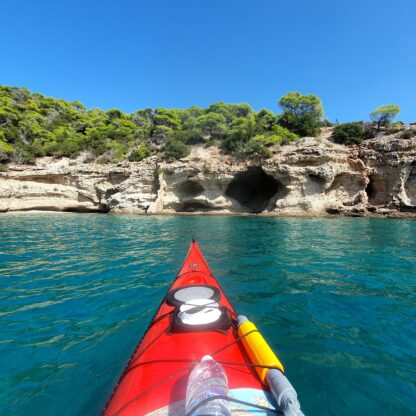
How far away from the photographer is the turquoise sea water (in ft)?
7.69

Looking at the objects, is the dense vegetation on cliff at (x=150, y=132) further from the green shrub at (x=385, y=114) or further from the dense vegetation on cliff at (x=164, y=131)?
the green shrub at (x=385, y=114)

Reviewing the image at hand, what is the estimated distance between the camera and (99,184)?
89.6ft

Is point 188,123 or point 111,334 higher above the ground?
point 188,123

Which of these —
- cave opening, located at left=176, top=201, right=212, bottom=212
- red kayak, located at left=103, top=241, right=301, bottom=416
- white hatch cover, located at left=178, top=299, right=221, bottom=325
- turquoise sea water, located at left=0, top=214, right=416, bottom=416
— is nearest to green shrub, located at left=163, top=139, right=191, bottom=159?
cave opening, located at left=176, top=201, right=212, bottom=212

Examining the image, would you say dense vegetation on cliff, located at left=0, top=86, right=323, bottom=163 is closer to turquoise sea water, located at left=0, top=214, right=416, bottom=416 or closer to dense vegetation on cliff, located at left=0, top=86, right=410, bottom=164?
dense vegetation on cliff, located at left=0, top=86, right=410, bottom=164

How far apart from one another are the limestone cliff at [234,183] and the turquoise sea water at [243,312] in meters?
16.5

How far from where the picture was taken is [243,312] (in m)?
3.94

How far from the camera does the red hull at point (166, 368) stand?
157 centimetres

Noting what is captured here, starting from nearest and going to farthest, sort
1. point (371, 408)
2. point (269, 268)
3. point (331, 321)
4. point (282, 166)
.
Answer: point (371, 408), point (331, 321), point (269, 268), point (282, 166)

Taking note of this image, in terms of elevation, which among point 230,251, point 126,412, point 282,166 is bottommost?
point 230,251

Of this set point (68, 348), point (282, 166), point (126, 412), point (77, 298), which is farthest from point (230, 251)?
point (282, 166)

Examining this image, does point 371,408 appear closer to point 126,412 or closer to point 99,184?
point 126,412

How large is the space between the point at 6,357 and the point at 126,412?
234cm

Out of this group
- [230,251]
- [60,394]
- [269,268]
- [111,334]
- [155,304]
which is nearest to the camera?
[60,394]
